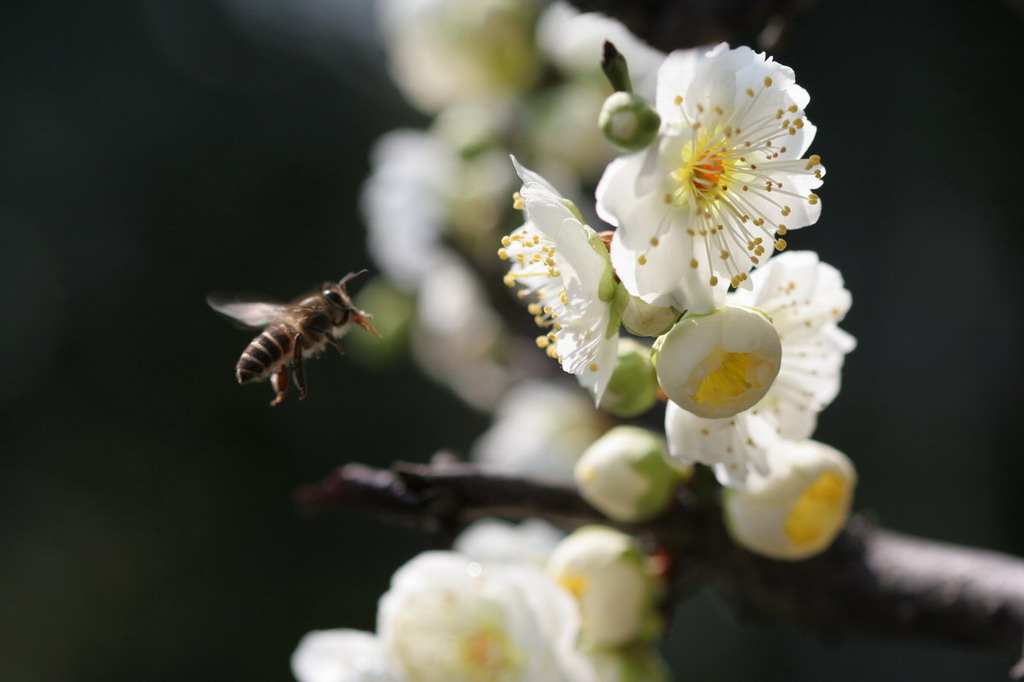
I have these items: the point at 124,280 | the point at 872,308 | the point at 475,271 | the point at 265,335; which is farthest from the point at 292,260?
the point at 265,335

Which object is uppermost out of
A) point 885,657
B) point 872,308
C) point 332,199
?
point 332,199

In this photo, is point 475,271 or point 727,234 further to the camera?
point 475,271

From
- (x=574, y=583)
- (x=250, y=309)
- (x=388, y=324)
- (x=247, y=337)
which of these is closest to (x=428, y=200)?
(x=388, y=324)

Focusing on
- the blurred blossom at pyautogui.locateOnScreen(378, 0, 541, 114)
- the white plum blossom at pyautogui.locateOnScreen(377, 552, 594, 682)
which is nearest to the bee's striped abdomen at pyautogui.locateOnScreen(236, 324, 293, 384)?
the white plum blossom at pyautogui.locateOnScreen(377, 552, 594, 682)

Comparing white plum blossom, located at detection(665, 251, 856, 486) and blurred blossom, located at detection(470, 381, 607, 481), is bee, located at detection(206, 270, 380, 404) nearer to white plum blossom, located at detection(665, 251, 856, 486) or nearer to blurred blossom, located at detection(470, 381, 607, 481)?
white plum blossom, located at detection(665, 251, 856, 486)

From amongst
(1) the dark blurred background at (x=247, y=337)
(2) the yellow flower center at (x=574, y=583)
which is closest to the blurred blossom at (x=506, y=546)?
(2) the yellow flower center at (x=574, y=583)

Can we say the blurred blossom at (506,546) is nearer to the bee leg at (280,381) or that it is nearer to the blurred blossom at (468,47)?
the bee leg at (280,381)

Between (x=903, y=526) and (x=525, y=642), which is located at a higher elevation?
(x=903, y=526)

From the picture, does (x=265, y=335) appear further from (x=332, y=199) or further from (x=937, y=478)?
(x=332, y=199)
